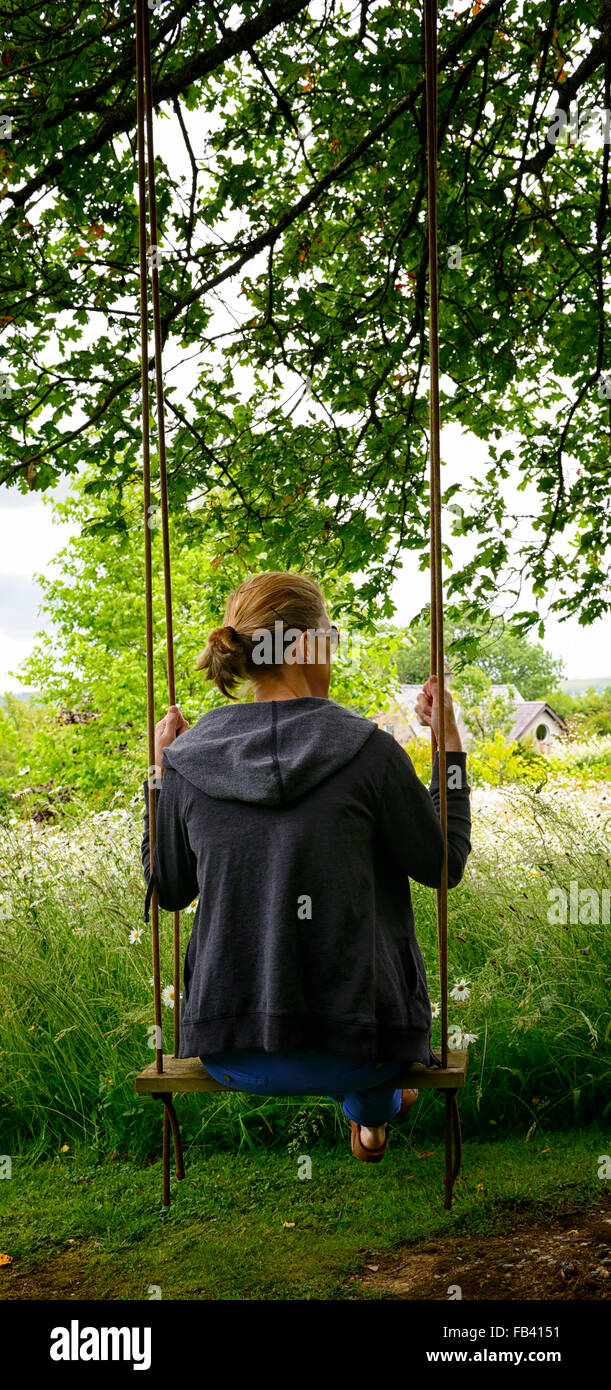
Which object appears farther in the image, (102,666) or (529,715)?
(529,715)

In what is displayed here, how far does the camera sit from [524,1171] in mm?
3957

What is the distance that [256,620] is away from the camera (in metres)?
2.34

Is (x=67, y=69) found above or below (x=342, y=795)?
above

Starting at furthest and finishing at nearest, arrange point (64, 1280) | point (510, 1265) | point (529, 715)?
point (529, 715), point (64, 1280), point (510, 1265)

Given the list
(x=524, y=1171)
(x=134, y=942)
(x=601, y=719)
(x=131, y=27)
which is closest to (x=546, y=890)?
(x=524, y=1171)

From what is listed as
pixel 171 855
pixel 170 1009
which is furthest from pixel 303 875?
pixel 170 1009

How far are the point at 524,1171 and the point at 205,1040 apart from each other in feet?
7.29

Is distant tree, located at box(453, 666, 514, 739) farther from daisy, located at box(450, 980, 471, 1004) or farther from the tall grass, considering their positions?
daisy, located at box(450, 980, 471, 1004)

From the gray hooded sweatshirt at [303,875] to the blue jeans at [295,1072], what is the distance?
9 cm

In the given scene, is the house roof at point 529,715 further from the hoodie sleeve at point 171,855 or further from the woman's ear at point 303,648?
the woman's ear at point 303,648

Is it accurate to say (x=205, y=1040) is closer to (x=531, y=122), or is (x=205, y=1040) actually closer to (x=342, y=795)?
(x=342, y=795)

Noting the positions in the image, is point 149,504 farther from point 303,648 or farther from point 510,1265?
point 510,1265

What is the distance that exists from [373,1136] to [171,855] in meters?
0.91
